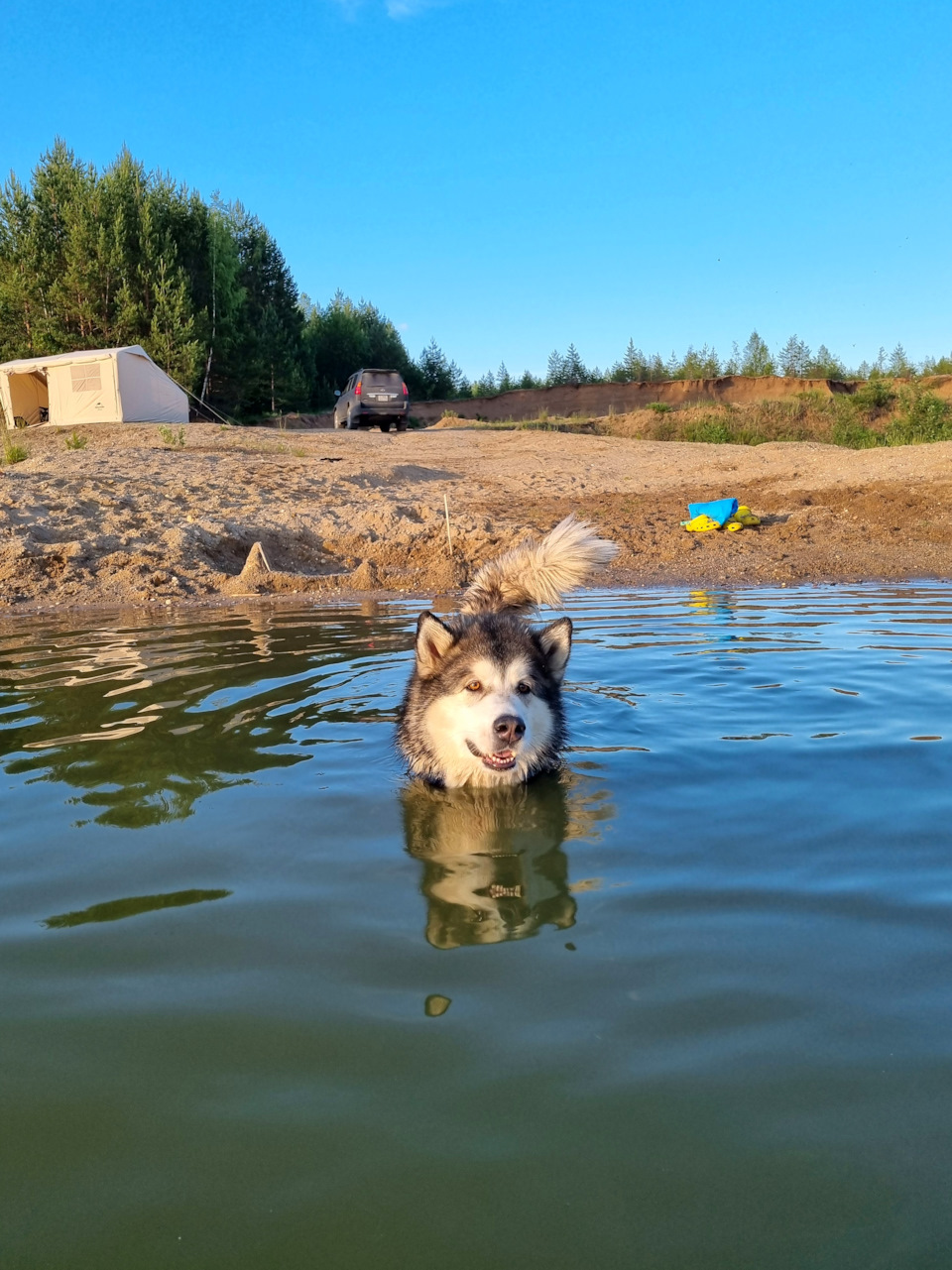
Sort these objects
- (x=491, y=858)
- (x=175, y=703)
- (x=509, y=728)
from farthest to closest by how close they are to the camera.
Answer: (x=175, y=703), (x=509, y=728), (x=491, y=858)

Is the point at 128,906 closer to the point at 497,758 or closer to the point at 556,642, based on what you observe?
the point at 497,758

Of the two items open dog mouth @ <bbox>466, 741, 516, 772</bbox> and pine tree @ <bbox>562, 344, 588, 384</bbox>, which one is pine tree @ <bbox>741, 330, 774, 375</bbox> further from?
open dog mouth @ <bbox>466, 741, 516, 772</bbox>

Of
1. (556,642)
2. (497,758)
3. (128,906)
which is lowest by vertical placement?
(128,906)

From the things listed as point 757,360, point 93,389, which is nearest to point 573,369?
point 757,360

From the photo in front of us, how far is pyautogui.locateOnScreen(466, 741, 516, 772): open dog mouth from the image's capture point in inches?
193

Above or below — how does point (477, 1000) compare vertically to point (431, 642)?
below

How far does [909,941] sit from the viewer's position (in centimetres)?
314

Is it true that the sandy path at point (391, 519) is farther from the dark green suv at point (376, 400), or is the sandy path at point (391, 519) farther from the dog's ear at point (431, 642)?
the dark green suv at point (376, 400)

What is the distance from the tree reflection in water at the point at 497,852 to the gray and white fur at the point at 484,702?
0.15 metres

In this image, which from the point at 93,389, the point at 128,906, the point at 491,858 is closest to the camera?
the point at 128,906

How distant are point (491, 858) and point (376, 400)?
1228 inches

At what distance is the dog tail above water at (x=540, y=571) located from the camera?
6840 mm

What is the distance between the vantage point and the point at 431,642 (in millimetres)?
5750

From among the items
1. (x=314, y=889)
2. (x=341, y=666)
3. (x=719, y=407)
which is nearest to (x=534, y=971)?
(x=314, y=889)
